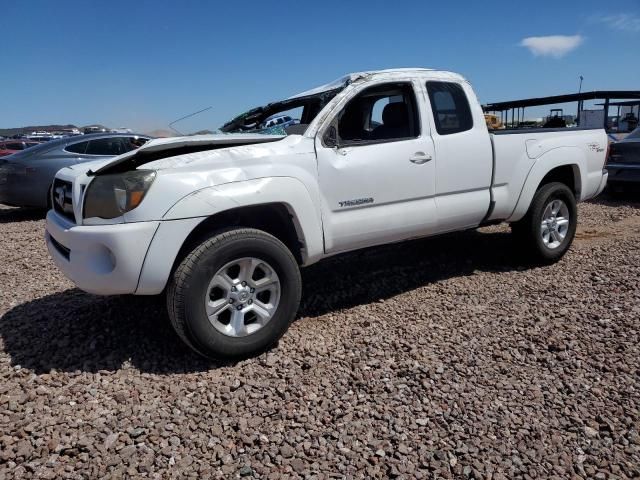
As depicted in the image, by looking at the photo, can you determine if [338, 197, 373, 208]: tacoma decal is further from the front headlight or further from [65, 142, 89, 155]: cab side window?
[65, 142, 89, 155]: cab side window

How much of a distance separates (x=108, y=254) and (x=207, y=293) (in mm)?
639

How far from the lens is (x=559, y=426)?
262 cm

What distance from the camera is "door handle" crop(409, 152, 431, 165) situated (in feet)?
13.6

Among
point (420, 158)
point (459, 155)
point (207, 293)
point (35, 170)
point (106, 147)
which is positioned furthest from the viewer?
point (106, 147)

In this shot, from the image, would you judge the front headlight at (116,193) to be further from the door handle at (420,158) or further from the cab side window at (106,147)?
the cab side window at (106,147)

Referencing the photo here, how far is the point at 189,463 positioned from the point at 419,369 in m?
1.50

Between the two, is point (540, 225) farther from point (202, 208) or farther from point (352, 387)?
point (202, 208)

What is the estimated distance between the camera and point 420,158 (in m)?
4.18

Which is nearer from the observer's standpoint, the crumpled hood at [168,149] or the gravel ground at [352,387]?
the gravel ground at [352,387]

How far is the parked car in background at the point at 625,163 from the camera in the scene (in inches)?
360

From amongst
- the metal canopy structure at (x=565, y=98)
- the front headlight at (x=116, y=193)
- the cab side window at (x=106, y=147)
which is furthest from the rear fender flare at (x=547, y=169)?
the metal canopy structure at (x=565, y=98)

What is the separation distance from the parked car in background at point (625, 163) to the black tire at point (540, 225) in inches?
188

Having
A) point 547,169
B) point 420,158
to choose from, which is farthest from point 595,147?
point 420,158

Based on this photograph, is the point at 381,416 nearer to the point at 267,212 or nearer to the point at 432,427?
the point at 432,427
